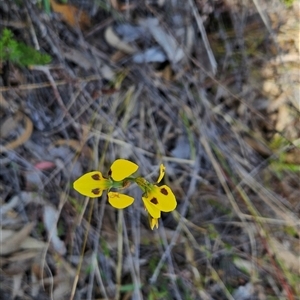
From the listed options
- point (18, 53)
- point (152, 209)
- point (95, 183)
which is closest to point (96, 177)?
point (95, 183)

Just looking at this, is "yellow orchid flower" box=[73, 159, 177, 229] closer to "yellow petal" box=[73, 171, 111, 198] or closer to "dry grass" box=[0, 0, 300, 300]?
"yellow petal" box=[73, 171, 111, 198]

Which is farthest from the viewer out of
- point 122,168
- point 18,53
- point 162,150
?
point 162,150

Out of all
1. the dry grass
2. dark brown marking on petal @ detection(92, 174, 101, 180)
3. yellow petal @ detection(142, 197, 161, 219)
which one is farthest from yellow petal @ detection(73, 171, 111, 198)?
the dry grass

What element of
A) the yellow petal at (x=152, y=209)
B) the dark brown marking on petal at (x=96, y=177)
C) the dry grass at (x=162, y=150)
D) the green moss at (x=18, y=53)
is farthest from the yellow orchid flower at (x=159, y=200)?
the green moss at (x=18, y=53)

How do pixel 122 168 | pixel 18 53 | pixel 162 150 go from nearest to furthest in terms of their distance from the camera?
pixel 122 168, pixel 18 53, pixel 162 150

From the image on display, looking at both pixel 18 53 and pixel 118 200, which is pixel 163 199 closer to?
pixel 118 200

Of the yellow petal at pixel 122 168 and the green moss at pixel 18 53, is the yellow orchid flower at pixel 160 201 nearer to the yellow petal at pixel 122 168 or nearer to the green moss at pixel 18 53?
the yellow petal at pixel 122 168
